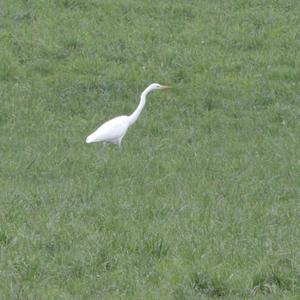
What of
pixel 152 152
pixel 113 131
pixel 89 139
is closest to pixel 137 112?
pixel 113 131

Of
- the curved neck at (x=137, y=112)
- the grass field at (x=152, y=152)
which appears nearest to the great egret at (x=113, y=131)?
the curved neck at (x=137, y=112)

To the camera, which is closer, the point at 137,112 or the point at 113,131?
the point at 113,131

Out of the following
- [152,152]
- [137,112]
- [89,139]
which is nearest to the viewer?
[152,152]

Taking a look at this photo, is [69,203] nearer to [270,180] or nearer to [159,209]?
[159,209]

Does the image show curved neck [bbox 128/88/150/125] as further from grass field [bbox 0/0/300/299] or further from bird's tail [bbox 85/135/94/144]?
bird's tail [bbox 85/135/94/144]

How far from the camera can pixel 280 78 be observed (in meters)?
17.2

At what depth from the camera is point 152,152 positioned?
1295 centimetres

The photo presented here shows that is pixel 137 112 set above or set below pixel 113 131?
below

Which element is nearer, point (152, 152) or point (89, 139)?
point (152, 152)

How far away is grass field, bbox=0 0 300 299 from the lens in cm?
730

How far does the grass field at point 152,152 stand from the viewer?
24.0ft

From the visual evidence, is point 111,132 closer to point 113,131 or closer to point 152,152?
point 113,131

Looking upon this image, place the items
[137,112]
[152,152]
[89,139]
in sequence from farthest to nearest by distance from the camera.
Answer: [137,112] → [89,139] → [152,152]

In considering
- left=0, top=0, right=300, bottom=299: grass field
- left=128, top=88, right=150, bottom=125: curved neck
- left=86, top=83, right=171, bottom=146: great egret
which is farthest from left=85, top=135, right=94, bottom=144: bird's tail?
left=128, top=88, right=150, bottom=125: curved neck
